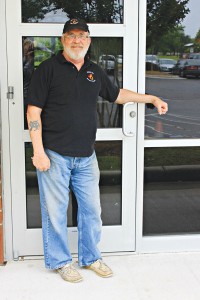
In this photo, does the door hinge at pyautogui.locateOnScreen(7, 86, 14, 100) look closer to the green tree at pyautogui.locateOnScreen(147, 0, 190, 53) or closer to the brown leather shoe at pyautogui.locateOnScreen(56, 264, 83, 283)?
the green tree at pyautogui.locateOnScreen(147, 0, 190, 53)

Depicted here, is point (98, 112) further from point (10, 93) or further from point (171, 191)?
point (171, 191)

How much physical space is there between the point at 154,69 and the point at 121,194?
953mm

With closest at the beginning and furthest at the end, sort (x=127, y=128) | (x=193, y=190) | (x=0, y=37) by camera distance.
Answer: (x=0, y=37) → (x=127, y=128) → (x=193, y=190)

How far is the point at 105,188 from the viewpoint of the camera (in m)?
3.49

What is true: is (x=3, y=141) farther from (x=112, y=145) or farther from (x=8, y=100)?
(x=112, y=145)

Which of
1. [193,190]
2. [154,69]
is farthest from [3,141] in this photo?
[193,190]

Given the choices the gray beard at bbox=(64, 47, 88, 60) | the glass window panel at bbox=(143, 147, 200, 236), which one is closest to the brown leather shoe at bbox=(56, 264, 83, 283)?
the glass window panel at bbox=(143, 147, 200, 236)

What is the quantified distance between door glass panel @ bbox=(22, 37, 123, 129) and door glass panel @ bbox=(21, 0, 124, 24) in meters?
0.13

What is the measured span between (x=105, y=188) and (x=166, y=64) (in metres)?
1.02

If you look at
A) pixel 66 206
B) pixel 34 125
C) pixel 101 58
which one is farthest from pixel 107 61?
pixel 66 206

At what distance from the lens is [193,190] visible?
3.70 meters

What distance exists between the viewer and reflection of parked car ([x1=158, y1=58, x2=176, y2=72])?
3383mm

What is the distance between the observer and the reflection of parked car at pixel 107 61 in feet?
10.8

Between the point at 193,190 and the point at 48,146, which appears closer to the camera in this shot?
the point at 48,146
